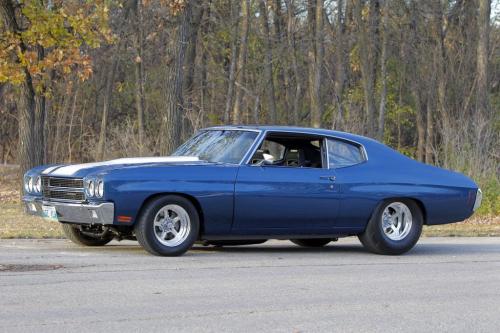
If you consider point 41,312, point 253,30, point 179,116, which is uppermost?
point 253,30

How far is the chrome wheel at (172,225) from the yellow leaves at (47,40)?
835cm

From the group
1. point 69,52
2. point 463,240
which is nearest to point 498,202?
point 463,240

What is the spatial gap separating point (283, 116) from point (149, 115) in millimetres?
6027

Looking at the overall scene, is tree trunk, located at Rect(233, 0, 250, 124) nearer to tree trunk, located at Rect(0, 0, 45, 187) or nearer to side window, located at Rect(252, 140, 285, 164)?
tree trunk, located at Rect(0, 0, 45, 187)

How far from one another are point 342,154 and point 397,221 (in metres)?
1.06

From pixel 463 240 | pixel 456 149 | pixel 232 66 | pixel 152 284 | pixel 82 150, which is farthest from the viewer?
pixel 232 66

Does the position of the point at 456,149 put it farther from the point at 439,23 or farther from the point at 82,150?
the point at 439,23

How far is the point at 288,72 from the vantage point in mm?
46594

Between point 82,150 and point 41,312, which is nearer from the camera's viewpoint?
point 41,312

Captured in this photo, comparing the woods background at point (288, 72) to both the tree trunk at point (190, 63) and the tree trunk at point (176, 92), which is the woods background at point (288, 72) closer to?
the tree trunk at point (190, 63)

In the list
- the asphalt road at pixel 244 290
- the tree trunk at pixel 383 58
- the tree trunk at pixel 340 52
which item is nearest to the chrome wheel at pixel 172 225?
the asphalt road at pixel 244 290

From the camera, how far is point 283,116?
46875 mm

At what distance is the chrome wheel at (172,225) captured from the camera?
11852 mm

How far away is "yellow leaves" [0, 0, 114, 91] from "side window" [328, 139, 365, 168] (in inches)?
307
